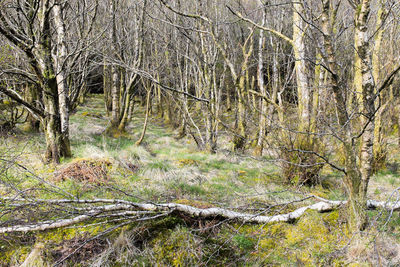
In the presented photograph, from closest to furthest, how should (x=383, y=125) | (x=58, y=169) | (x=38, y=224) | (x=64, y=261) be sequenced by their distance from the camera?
1. (x=64, y=261)
2. (x=38, y=224)
3. (x=58, y=169)
4. (x=383, y=125)

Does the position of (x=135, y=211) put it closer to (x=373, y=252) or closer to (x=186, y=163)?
(x=373, y=252)

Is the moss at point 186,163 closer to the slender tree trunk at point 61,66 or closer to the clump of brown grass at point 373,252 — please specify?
the slender tree trunk at point 61,66

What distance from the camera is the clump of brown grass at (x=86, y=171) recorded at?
4.78 m

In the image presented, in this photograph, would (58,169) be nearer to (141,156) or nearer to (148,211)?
(141,156)

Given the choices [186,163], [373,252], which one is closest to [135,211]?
[373,252]

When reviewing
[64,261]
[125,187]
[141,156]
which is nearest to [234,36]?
[141,156]

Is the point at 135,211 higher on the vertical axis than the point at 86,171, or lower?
higher

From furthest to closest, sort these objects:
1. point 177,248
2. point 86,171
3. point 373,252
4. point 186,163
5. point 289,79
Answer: point 289,79 < point 186,163 < point 86,171 < point 177,248 < point 373,252

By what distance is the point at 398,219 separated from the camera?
2.91 metres

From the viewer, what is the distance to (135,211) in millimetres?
2752

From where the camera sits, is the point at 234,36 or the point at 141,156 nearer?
the point at 141,156

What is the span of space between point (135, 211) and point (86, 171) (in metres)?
2.73

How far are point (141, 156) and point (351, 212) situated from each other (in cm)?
534

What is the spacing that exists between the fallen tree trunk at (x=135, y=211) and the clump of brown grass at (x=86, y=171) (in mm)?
1837
